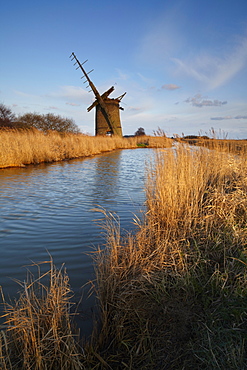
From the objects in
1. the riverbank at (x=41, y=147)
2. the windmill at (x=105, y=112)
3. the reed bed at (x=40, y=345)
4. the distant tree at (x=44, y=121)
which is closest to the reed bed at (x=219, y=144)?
the riverbank at (x=41, y=147)

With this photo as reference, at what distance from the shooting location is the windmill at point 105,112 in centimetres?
2789

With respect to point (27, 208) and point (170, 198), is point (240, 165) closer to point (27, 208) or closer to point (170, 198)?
point (170, 198)

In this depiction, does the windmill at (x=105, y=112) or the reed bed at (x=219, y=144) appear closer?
the reed bed at (x=219, y=144)

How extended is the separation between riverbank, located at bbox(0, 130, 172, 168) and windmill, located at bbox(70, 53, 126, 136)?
24.1ft

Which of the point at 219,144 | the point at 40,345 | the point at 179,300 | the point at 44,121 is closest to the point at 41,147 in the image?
the point at 219,144

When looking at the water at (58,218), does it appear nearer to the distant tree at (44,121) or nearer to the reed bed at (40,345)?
the reed bed at (40,345)

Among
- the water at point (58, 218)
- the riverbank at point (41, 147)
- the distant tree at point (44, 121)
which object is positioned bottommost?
the water at point (58, 218)

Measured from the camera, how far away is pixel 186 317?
81.8 inches

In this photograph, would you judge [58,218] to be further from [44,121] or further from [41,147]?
[44,121]

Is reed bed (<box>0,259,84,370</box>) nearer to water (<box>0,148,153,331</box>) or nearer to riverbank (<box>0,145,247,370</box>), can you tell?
riverbank (<box>0,145,247,370</box>)

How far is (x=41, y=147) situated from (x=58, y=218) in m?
9.77

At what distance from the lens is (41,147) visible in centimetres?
1396

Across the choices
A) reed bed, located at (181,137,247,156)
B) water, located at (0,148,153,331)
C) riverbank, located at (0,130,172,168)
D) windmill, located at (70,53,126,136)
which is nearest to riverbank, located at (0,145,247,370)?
water, located at (0,148,153,331)

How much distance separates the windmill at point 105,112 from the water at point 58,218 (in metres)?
19.6
